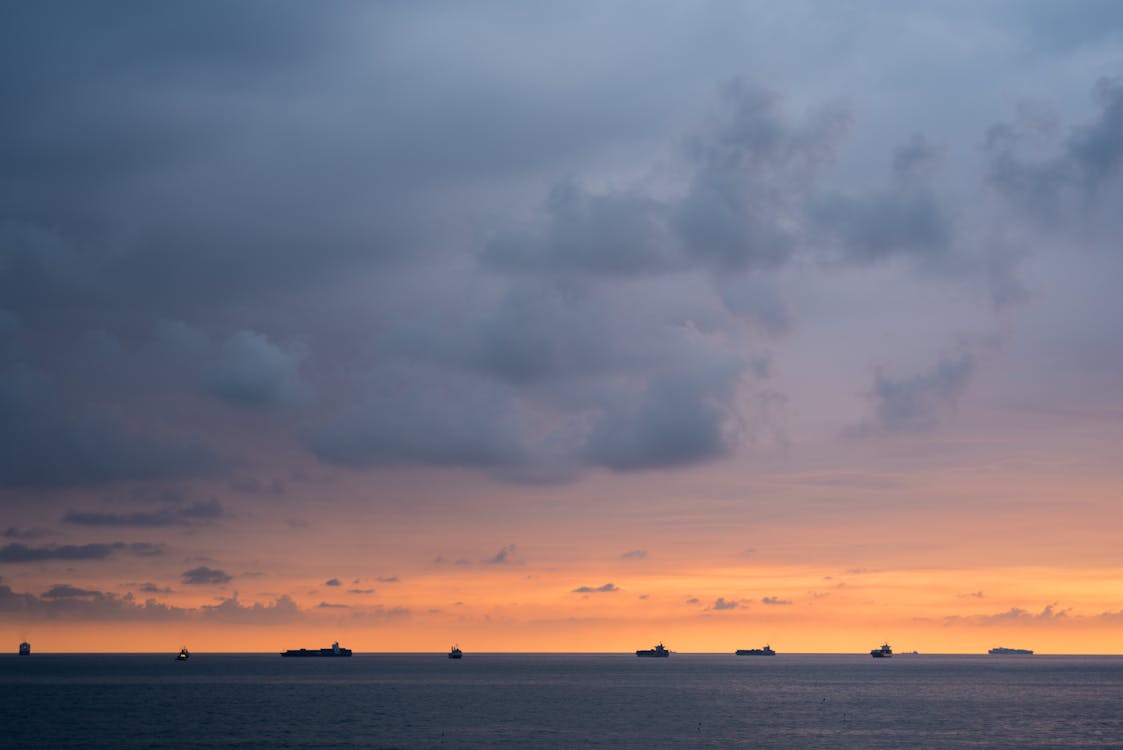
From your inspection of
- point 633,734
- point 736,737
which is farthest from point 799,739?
point 633,734

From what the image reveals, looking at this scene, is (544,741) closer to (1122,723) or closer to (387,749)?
(387,749)

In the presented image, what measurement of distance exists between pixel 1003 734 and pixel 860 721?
30366 mm

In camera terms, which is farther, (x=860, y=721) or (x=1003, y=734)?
(x=860, y=721)

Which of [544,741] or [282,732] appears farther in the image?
[282,732]

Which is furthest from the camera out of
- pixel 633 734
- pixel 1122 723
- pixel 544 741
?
pixel 1122 723

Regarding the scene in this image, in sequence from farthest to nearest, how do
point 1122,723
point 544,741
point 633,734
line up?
point 1122,723 < point 633,734 < point 544,741

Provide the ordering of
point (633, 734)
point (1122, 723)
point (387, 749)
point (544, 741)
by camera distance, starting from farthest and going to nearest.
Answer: point (1122, 723)
point (633, 734)
point (544, 741)
point (387, 749)

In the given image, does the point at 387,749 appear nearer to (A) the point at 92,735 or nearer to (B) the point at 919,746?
(A) the point at 92,735

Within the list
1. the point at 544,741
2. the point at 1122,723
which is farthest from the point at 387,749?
the point at 1122,723

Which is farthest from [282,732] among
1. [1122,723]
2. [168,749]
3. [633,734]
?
[1122,723]

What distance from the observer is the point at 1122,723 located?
7717 inches

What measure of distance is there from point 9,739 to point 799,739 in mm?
120232

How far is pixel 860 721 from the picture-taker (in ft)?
649

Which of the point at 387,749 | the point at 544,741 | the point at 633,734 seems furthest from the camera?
the point at 633,734
